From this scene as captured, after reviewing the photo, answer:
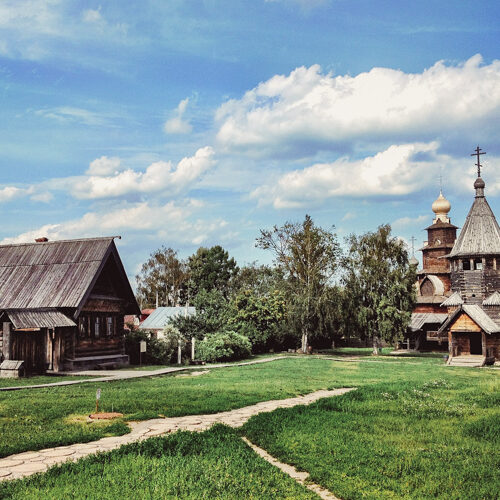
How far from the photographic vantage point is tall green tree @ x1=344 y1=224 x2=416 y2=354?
148 feet

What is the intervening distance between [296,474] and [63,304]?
73.0 feet

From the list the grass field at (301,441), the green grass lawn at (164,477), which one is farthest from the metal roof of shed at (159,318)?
the green grass lawn at (164,477)

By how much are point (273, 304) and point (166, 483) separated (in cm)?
3944

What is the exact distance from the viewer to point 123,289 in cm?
3416

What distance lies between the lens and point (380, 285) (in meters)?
46.5

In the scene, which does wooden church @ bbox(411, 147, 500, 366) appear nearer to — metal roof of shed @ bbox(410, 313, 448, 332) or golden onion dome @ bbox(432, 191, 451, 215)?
metal roof of shed @ bbox(410, 313, 448, 332)

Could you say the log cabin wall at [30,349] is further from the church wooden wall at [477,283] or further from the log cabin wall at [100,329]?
the church wooden wall at [477,283]

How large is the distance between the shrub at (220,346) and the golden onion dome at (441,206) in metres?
37.0

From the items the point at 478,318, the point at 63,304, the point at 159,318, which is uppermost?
the point at 63,304

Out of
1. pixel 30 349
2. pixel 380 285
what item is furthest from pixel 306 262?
pixel 30 349

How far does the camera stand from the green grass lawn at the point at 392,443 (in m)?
7.86

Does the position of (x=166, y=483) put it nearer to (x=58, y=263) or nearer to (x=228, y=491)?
(x=228, y=491)

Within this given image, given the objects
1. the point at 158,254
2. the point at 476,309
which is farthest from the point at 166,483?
the point at 158,254

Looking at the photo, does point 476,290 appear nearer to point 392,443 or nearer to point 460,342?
point 460,342
